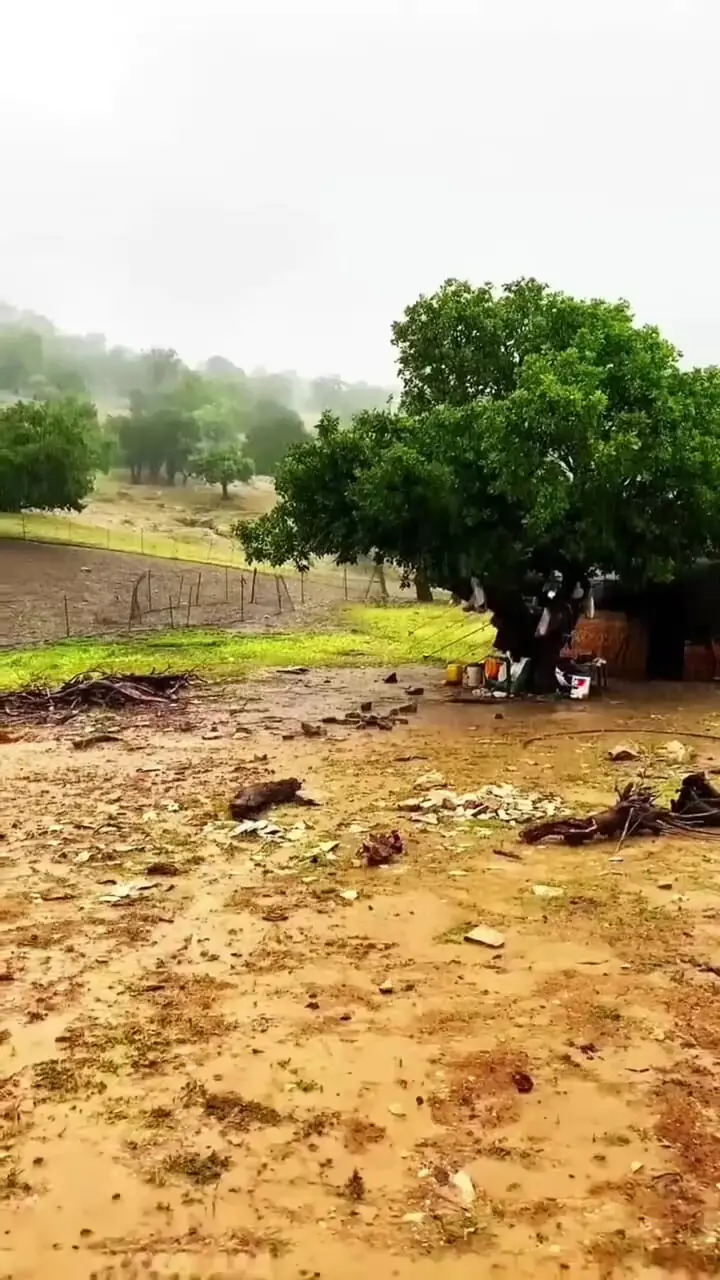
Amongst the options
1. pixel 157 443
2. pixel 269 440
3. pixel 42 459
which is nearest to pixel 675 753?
pixel 42 459

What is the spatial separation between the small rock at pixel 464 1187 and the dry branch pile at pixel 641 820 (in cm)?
501

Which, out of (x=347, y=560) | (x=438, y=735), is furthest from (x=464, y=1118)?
(x=347, y=560)

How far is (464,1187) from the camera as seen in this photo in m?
4.64

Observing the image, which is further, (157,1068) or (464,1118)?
(157,1068)

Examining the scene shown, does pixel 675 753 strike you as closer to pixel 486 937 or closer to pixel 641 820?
pixel 641 820

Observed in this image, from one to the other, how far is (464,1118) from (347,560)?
14030mm

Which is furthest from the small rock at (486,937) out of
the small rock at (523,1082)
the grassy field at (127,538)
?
the grassy field at (127,538)

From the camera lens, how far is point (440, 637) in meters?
28.6

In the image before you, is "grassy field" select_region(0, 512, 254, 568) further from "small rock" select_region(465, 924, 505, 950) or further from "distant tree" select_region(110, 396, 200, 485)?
"small rock" select_region(465, 924, 505, 950)

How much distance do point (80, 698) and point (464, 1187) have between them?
13824mm

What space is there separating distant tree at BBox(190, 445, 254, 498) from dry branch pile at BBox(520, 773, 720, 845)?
5599 centimetres

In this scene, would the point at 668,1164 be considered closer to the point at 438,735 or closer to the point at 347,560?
the point at 438,735

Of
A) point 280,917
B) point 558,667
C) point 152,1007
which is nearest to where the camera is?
point 152,1007

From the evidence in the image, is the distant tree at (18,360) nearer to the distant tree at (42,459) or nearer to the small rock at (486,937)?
the distant tree at (42,459)
